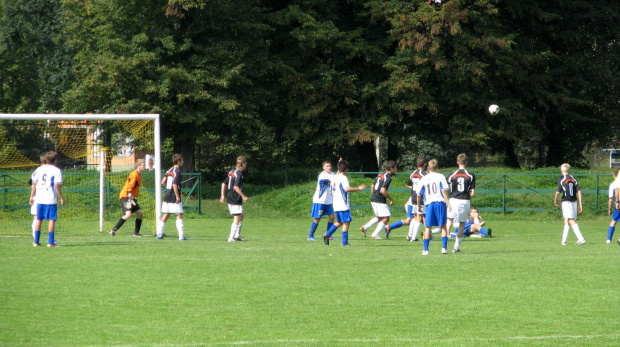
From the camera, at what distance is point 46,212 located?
16.0 metres

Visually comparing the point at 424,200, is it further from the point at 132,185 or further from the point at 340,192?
the point at 132,185

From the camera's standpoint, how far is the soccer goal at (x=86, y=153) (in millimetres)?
19734

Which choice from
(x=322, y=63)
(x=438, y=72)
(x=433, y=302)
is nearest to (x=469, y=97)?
(x=438, y=72)

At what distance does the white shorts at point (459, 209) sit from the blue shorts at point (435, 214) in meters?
1.12

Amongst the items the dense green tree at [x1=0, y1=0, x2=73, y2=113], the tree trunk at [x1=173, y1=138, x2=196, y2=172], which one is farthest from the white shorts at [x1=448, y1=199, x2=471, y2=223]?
the dense green tree at [x1=0, y1=0, x2=73, y2=113]

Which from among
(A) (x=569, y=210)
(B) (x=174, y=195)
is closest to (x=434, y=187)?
(A) (x=569, y=210)

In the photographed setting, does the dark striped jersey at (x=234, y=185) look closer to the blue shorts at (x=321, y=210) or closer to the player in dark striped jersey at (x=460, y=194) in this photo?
the blue shorts at (x=321, y=210)

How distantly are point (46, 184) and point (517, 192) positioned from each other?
771 inches

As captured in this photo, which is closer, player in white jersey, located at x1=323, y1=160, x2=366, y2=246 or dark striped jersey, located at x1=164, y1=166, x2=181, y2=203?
player in white jersey, located at x1=323, y1=160, x2=366, y2=246

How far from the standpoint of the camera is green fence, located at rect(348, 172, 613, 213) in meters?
30.1

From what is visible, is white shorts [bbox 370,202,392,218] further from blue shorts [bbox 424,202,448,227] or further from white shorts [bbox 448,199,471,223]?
blue shorts [bbox 424,202,448,227]

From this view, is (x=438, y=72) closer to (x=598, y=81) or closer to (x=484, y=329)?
(x=598, y=81)

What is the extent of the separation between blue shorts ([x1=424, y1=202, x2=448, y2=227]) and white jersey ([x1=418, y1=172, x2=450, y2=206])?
8 centimetres

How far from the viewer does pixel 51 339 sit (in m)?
7.47
